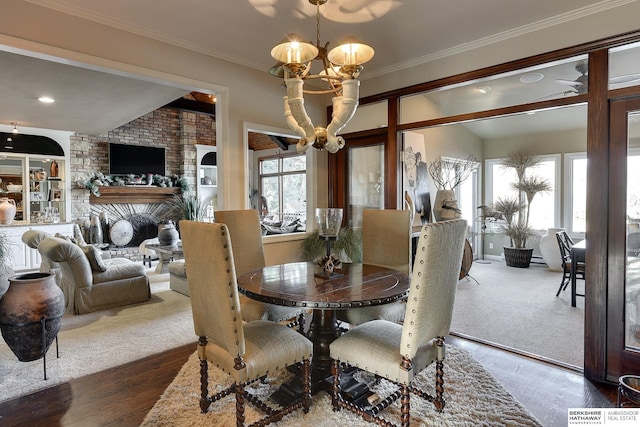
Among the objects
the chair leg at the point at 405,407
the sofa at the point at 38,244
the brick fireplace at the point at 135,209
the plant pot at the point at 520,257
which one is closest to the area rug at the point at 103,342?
the sofa at the point at 38,244

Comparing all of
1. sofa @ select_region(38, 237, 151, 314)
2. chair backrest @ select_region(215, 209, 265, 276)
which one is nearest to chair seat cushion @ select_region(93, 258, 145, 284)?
sofa @ select_region(38, 237, 151, 314)

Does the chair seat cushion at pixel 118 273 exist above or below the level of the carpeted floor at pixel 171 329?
above

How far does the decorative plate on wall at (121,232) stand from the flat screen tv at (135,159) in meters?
1.19

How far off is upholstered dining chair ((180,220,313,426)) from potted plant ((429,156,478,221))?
4.37 m

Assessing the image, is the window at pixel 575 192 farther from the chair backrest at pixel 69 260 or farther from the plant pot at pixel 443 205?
the chair backrest at pixel 69 260

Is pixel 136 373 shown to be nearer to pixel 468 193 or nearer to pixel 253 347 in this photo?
pixel 253 347

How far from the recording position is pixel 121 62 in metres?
2.90

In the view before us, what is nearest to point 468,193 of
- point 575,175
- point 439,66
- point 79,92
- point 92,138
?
point 575,175

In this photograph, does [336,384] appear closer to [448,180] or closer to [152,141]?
[448,180]

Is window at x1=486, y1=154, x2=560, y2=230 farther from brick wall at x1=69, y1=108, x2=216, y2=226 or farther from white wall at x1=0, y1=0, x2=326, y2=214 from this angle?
brick wall at x1=69, y1=108, x2=216, y2=226

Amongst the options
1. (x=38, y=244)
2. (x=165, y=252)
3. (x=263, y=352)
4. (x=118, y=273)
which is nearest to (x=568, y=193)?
(x=263, y=352)

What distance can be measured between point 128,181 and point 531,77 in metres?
7.91

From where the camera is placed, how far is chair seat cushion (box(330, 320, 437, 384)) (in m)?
1.79

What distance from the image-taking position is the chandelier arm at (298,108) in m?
2.17
